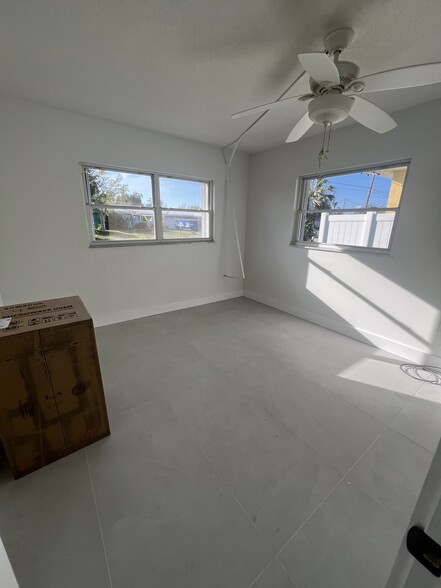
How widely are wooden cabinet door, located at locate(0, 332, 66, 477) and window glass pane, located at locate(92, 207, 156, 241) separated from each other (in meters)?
2.18

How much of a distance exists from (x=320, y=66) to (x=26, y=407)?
243cm

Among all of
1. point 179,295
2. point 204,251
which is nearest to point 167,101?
point 204,251

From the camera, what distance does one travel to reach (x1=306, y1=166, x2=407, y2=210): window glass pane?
8.46ft

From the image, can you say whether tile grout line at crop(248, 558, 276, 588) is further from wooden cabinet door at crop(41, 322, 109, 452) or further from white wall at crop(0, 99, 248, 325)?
white wall at crop(0, 99, 248, 325)

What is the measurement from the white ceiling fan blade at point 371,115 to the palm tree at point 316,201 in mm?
1388

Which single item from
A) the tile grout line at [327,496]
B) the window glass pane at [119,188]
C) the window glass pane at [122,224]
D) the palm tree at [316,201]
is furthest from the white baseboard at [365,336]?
the window glass pane at [119,188]

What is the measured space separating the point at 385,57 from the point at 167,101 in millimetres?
1803

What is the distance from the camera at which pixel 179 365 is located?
238cm

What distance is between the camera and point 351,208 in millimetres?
2924

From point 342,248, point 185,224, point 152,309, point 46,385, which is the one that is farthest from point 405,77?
point 152,309

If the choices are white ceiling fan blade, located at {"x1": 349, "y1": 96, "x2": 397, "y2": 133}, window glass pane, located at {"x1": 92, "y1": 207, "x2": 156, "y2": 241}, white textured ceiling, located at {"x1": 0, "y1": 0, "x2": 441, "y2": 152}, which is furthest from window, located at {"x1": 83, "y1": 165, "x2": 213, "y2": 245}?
white ceiling fan blade, located at {"x1": 349, "y1": 96, "x2": 397, "y2": 133}

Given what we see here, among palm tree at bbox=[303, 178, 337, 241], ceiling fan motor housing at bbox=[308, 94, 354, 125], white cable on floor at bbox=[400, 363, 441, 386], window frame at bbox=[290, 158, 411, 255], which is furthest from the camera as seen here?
palm tree at bbox=[303, 178, 337, 241]

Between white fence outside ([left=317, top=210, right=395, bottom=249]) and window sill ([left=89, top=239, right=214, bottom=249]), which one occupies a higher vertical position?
white fence outside ([left=317, top=210, right=395, bottom=249])

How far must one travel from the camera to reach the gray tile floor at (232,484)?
100 centimetres
